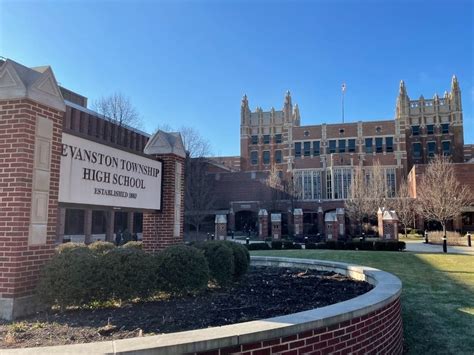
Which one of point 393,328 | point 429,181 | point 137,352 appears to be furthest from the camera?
point 429,181

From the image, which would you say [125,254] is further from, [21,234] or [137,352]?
[137,352]

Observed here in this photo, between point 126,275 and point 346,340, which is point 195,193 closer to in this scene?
point 126,275

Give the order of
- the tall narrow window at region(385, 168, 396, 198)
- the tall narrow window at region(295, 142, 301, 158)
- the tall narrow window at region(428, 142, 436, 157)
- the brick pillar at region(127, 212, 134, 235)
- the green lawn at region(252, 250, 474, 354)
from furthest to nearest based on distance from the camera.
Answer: the tall narrow window at region(295, 142, 301, 158) < the tall narrow window at region(428, 142, 436, 157) < the tall narrow window at region(385, 168, 396, 198) < the brick pillar at region(127, 212, 134, 235) < the green lawn at region(252, 250, 474, 354)

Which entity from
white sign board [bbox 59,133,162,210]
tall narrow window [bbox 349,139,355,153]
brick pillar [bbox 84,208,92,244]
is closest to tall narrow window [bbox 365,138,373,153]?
tall narrow window [bbox 349,139,355,153]

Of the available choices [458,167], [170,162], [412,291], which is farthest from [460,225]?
[170,162]

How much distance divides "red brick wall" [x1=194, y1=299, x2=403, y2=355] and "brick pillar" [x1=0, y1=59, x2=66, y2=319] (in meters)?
3.23

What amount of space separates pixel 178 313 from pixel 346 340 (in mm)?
2164

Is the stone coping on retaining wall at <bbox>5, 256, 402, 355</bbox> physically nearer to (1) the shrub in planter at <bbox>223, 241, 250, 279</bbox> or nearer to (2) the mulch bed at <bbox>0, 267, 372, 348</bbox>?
(2) the mulch bed at <bbox>0, 267, 372, 348</bbox>

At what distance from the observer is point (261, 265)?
11.5m

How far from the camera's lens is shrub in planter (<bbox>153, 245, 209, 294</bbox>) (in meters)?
6.17

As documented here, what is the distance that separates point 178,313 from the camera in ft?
17.2

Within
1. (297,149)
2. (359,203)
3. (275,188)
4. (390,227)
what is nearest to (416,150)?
(297,149)

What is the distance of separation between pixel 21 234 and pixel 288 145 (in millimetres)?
63970

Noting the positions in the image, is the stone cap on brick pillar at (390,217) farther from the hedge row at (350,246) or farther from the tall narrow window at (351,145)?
the tall narrow window at (351,145)
